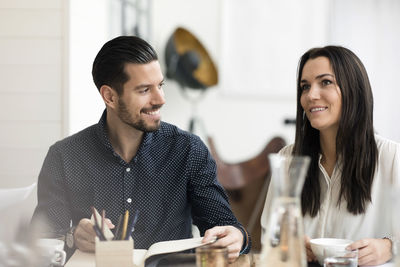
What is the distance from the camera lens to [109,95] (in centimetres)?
201

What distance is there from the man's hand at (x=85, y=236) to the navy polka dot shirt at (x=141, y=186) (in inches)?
12.5

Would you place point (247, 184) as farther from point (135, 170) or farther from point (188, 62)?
point (135, 170)

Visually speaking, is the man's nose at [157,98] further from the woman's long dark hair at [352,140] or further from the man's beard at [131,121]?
the woman's long dark hair at [352,140]

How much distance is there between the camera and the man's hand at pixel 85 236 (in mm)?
1521

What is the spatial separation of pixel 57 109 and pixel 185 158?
0.92 m

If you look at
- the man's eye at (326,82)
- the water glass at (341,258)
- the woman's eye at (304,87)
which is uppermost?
the man's eye at (326,82)

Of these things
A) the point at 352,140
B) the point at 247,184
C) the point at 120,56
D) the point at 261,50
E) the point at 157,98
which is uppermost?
the point at 261,50

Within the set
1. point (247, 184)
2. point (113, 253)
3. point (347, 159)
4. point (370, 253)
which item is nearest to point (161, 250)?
point (113, 253)

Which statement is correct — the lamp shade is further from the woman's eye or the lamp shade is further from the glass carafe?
the glass carafe

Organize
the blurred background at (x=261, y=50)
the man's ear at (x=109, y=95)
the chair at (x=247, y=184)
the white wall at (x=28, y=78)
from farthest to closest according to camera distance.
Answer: the blurred background at (x=261, y=50), the chair at (x=247, y=184), the white wall at (x=28, y=78), the man's ear at (x=109, y=95)

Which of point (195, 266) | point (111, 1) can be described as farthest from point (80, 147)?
point (111, 1)

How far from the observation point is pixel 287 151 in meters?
2.05

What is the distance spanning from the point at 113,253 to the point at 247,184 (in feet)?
Answer: 10.2

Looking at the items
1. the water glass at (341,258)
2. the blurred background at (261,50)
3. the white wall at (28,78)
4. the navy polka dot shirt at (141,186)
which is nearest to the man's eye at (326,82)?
the navy polka dot shirt at (141,186)
